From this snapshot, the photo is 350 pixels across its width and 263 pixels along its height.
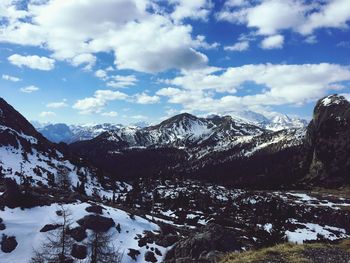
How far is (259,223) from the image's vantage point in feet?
517

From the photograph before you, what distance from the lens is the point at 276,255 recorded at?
796 inches

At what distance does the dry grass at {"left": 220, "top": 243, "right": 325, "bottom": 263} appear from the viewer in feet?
63.9

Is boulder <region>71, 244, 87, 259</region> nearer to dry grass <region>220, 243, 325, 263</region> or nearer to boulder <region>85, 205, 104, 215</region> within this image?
boulder <region>85, 205, 104, 215</region>

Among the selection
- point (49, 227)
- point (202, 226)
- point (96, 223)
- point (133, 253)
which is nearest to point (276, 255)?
point (133, 253)

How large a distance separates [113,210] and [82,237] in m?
22.6

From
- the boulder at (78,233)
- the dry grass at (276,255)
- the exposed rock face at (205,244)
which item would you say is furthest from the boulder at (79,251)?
the dry grass at (276,255)

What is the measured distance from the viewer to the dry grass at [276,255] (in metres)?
19.5

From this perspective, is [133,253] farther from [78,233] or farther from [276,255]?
[276,255]

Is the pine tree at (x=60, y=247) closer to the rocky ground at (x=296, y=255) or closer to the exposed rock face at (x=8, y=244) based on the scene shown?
the exposed rock face at (x=8, y=244)

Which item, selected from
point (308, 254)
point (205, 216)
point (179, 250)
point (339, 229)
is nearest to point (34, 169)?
point (205, 216)

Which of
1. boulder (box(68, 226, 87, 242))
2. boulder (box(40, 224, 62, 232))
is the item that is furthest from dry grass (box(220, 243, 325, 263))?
boulder (box(40, 224, 62, 232))

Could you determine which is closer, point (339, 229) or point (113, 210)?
point (113, 210)

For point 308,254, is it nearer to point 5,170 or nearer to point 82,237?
point 82,237

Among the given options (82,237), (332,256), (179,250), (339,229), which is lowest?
(339,229)
